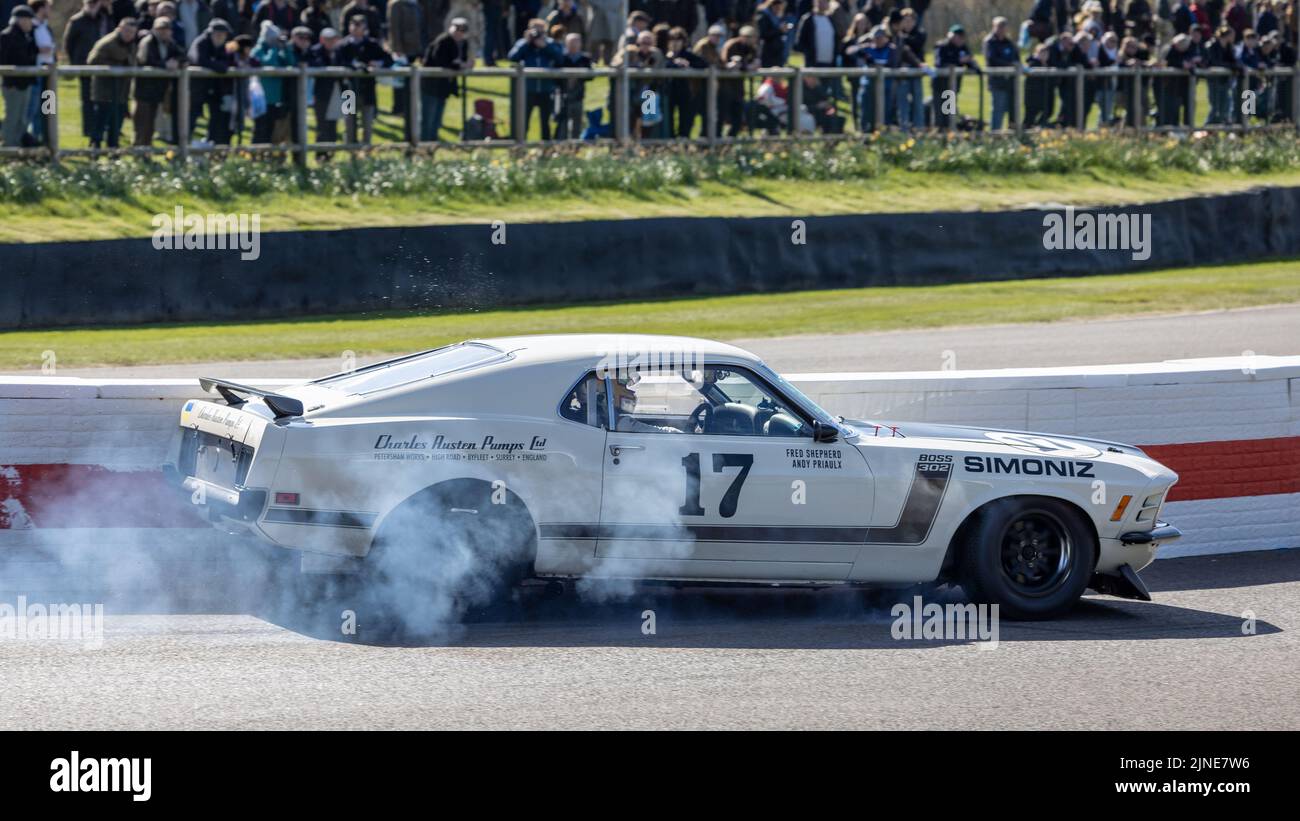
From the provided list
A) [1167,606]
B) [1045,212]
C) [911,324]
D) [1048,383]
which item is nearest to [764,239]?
[911,324]

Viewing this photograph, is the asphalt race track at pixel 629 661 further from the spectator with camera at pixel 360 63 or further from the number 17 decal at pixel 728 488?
the spectator with camera at pixel 360 63

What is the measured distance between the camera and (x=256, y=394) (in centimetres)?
792

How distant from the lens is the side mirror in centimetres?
784

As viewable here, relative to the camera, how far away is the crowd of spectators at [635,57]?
63.2 feet

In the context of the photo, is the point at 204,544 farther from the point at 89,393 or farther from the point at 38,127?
the point at 38,127

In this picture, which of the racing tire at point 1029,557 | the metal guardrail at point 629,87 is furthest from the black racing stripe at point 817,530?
the metal guardrail at point 629,87

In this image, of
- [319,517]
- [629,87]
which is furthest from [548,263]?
[319,517]

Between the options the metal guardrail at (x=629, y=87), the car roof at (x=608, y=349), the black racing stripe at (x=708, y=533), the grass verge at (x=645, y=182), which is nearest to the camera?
the black racing stripe at (x=708, y=533)

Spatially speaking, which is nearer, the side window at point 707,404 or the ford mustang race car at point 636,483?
the ford mustang race car at point 636,483

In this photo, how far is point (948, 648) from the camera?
748 cm

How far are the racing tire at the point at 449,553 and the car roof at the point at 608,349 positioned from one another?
0.72 metres

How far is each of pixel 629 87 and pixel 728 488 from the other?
15057 mm

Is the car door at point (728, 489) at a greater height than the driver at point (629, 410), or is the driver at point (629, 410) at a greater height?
the driver at point (629, 410)

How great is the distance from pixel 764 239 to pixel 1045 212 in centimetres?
383
